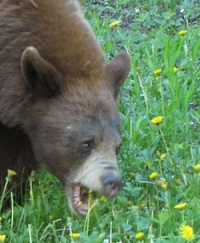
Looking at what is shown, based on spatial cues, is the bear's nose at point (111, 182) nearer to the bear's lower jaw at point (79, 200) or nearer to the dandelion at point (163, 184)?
the bear's lower jaw at point (79, 200)

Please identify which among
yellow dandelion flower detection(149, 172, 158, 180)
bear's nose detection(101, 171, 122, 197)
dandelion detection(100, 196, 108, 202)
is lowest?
yellow dandelion flower detection(149, 172, 158, 180)

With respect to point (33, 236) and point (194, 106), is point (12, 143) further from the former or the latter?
point (194, 106)

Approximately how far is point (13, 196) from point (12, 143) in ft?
1.20

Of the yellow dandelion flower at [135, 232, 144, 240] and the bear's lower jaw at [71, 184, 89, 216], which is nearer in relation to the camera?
the yellow dandelion flower at [135, 232, 144, 240]

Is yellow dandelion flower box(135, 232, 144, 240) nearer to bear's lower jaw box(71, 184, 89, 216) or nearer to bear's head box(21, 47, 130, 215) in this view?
bear's head box(21, 47, 130, 215)

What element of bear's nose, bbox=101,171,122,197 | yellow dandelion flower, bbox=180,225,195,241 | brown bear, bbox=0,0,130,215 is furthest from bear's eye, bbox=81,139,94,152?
yellow dandelion flower, bbox=180,225,195,241

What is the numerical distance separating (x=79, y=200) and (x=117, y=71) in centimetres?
81

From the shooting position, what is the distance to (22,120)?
6289 millimetres

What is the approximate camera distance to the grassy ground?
619 centimetres

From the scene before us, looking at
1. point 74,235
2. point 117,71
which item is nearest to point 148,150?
point 117,71

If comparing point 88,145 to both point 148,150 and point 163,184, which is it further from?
point 148,150

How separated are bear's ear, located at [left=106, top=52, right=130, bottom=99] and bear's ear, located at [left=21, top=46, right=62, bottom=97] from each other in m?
0.37

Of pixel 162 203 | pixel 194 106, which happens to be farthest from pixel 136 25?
pixel 162 203

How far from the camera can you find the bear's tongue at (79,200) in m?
6.21
